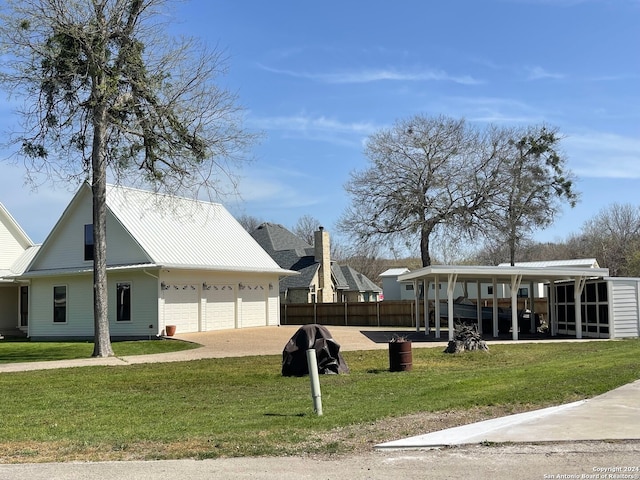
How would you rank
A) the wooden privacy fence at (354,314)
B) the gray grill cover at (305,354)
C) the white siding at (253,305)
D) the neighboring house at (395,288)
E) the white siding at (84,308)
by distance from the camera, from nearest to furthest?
the gray grill cover at (305,354), the white siding at (84,308), the white siding at (253,305), the wooden privacy fence at (354,314), the neighboring house at (395,288)

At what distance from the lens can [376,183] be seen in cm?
4156

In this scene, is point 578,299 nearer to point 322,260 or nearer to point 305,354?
point 305,354

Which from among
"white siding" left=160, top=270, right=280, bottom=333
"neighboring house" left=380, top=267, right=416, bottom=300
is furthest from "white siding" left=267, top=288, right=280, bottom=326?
"neighboring house" left=380, top=267, right=416, bottom=300

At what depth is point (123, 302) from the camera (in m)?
29.6

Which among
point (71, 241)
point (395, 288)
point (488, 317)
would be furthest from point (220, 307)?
point (395, 288)

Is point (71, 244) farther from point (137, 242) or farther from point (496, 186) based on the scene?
point (496, 186)

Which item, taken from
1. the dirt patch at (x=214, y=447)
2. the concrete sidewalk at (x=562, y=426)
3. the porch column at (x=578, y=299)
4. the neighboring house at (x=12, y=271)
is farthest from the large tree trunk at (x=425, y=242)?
the dirt patch at (x=214, y=447)

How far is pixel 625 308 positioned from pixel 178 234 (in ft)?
64.2

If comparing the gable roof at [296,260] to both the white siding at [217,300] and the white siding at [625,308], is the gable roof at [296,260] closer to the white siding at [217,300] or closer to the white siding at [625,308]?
the white siding at [217,300]

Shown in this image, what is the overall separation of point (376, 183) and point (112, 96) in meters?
22.4

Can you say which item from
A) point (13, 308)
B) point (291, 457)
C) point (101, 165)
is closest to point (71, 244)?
point (13, 308)

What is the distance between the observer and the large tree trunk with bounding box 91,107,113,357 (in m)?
21.8

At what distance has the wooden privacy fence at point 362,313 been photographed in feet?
129

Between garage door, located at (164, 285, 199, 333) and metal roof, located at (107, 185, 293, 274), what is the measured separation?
129 cm
